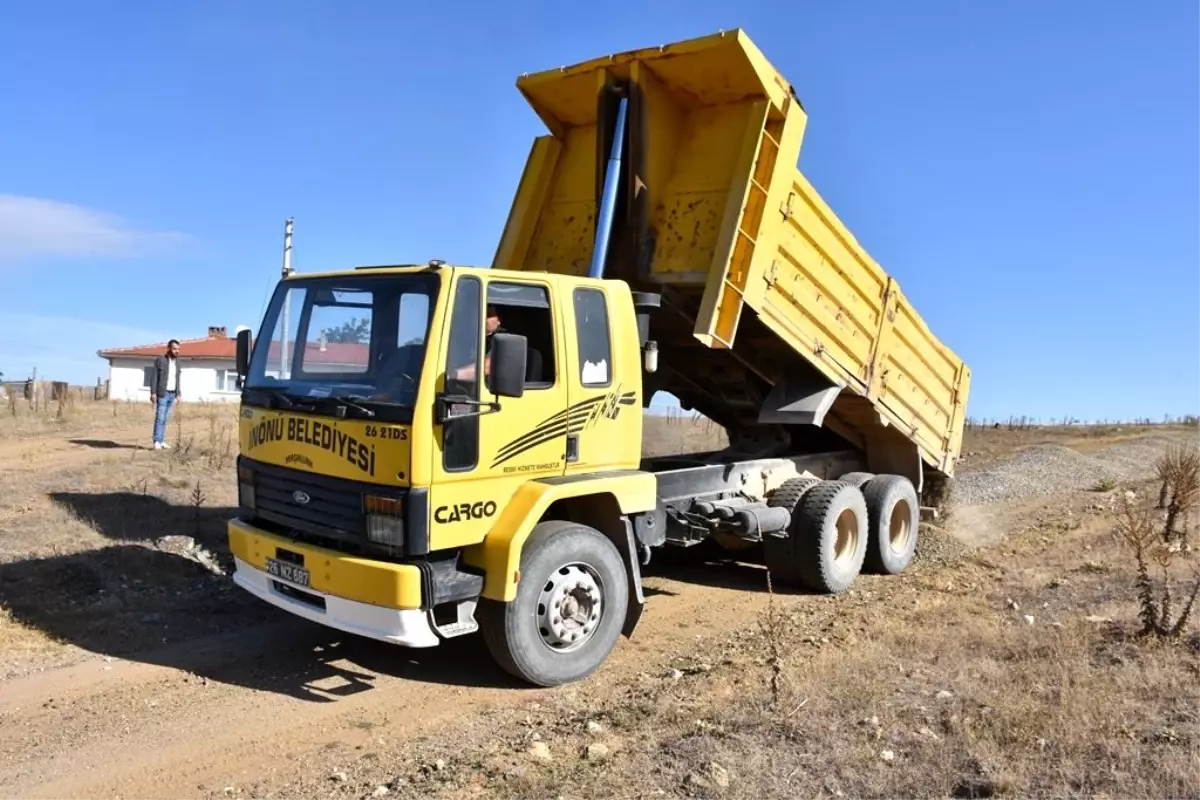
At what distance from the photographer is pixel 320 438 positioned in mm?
5285

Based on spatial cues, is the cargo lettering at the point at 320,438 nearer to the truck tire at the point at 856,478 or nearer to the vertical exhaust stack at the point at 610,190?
the vertical exhaust stack at the point at 610,190

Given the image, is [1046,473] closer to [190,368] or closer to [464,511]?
[464,511]

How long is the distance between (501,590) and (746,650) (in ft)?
6.29

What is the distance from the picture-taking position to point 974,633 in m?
6.21

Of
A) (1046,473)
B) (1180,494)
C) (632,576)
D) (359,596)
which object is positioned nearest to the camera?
(359,596)

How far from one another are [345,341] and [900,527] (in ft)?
19.4

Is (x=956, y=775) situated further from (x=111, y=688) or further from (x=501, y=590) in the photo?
(x=111, y=688)

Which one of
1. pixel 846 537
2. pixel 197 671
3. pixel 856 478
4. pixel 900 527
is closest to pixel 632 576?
pixel 197 671

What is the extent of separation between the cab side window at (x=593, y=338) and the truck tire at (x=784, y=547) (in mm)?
2665

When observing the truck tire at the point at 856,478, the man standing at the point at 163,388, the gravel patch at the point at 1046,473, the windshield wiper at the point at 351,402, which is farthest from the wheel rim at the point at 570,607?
the man standing at the point at 163,388

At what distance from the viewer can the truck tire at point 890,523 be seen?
8711 mm

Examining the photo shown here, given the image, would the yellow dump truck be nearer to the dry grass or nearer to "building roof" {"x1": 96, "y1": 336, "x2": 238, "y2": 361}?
the dry grass

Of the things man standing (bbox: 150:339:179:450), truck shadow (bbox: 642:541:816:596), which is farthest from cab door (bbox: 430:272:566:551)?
man standing (bbox: 150:339:179:450)

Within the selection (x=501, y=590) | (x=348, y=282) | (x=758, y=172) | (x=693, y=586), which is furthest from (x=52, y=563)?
(x=758, y=172)
